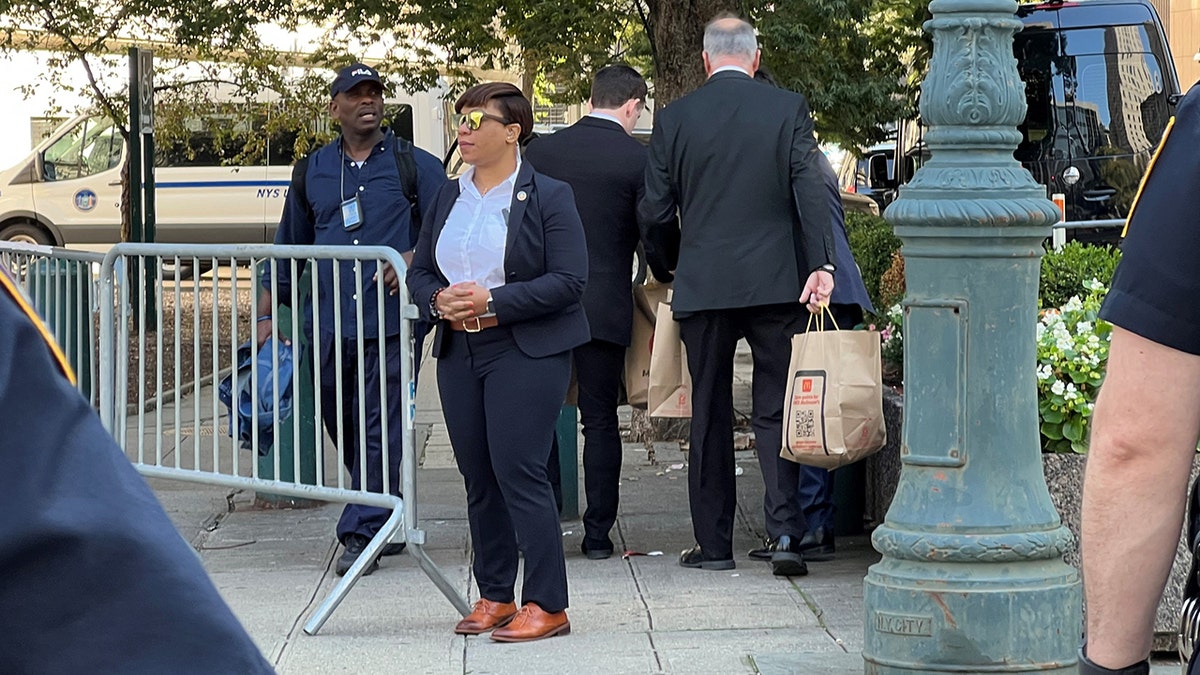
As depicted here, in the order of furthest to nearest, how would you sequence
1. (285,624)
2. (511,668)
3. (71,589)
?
1. (285,624)
2. (511,668)
3. (71,589)

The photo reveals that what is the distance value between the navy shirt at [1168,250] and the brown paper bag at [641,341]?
460cm

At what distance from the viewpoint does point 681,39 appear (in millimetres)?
9562

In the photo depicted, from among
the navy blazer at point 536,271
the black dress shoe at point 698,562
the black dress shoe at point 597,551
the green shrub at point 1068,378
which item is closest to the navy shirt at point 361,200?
the navy blazer at point 536,271

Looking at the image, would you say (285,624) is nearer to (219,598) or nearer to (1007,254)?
(1007,254)

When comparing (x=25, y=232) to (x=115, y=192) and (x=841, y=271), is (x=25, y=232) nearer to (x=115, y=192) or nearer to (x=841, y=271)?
(x=115, y=192)

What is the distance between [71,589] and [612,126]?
558cm

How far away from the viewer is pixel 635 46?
51.2ft

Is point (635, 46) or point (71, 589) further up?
point (635, 46)

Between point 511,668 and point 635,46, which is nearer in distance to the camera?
point 511,668

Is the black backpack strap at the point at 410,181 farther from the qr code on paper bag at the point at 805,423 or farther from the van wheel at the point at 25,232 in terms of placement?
the van wheel at the point at 25,232

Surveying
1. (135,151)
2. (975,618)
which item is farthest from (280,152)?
(975,618)

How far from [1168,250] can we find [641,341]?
471 centimetres

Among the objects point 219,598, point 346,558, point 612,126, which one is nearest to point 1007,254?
point 612,126

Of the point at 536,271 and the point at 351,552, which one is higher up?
the point at 536,271
